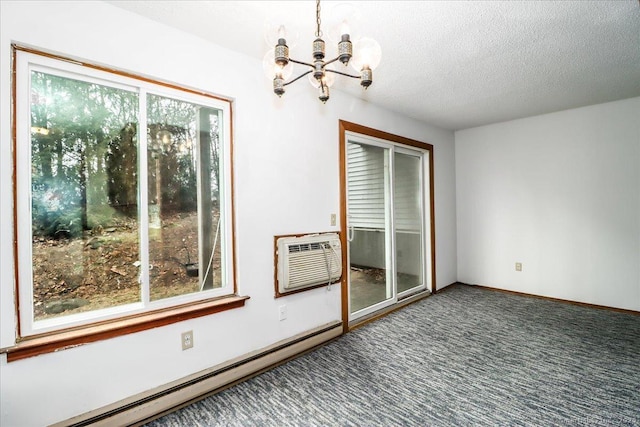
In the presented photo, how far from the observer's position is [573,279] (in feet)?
12.6

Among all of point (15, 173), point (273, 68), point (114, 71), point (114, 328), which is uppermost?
point (114, 71)

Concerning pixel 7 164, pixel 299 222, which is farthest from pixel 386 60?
pixel 7 164

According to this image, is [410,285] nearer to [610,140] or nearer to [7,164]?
[610,140]

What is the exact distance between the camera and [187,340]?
2.00 metres

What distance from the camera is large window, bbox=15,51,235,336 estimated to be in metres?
1.60

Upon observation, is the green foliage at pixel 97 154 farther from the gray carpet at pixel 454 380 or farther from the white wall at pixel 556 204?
the white wall at pixel 556 204

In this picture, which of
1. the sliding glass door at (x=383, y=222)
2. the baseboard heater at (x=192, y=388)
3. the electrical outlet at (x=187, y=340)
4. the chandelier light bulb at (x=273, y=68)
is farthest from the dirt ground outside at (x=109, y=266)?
the sliding glass door at (x=383, y=222)

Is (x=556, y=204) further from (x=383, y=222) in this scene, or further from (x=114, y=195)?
(x=114, y=195)

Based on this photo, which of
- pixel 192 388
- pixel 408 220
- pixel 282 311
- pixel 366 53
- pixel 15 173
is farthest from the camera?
pixel 408 220

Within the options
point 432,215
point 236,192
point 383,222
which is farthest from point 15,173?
point 432,215

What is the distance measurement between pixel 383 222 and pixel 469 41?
6.77 ft

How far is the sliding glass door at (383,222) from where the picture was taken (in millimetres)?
3375

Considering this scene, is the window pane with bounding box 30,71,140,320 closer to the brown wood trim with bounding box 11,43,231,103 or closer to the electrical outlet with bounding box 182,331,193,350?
the brown wood trim with bounding box 11,43,231,103

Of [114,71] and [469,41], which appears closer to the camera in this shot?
[114,71]
